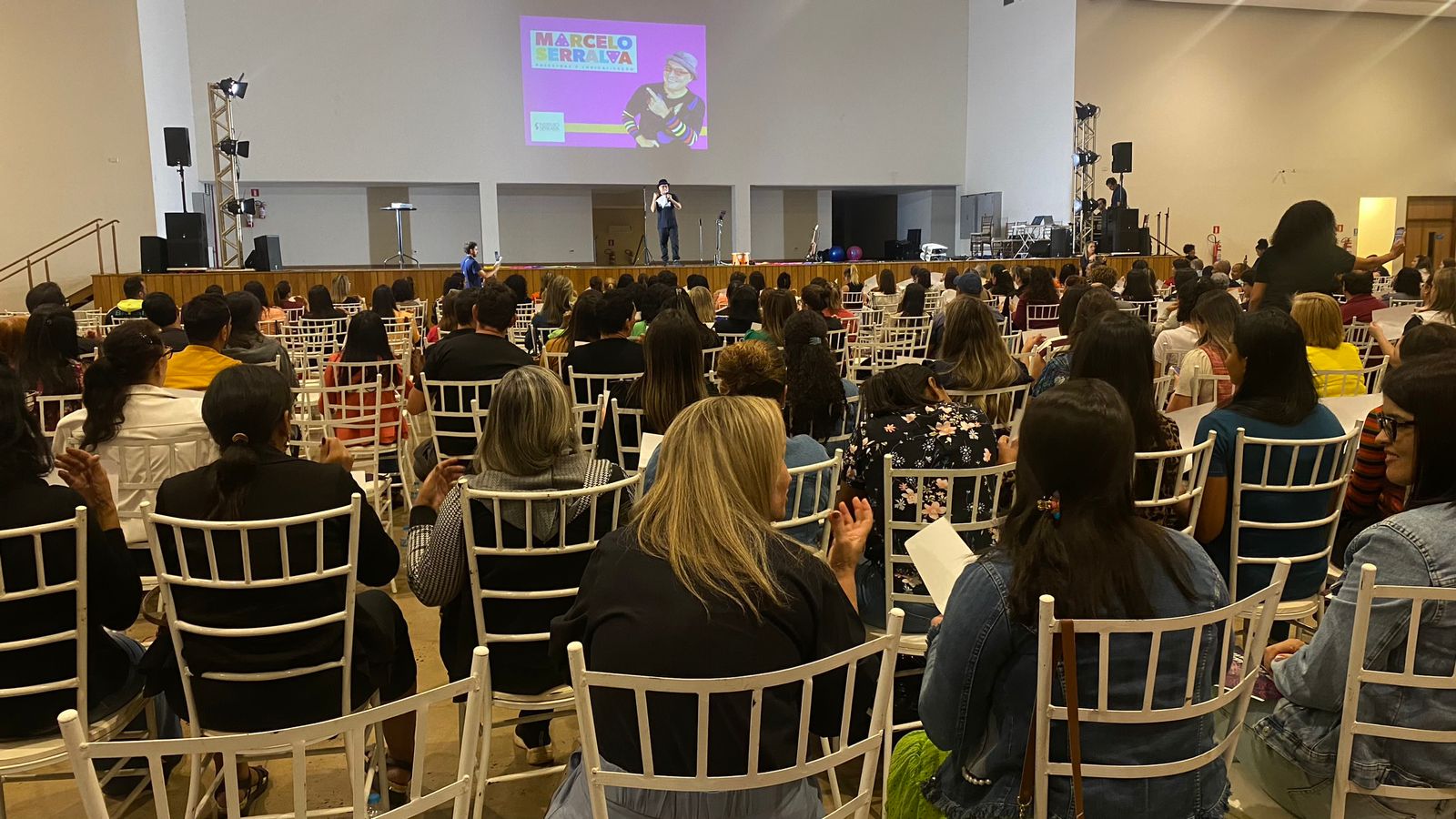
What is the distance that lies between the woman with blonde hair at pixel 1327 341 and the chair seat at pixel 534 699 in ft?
10.9

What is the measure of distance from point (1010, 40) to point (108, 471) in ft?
62.0

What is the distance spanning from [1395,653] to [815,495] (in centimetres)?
129

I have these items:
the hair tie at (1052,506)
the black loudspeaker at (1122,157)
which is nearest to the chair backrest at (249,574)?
the hair tie at (1052,506)

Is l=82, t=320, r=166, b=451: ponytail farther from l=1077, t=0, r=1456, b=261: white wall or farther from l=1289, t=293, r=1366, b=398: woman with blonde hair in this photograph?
l=1077, t=0, r=1456, b=261: white wall

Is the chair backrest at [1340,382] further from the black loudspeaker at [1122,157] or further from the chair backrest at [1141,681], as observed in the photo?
the black loudspeaker at [1122,157]

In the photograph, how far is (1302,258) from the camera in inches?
185

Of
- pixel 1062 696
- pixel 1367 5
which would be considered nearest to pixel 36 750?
pixel 1062 696

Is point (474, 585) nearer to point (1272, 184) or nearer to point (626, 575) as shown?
point (626, 575)

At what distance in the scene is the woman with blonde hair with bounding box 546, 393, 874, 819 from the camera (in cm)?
147

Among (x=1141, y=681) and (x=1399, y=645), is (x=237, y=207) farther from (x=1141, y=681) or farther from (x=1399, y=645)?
(x=1399, y=645)

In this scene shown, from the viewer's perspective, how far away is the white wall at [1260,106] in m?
18.0

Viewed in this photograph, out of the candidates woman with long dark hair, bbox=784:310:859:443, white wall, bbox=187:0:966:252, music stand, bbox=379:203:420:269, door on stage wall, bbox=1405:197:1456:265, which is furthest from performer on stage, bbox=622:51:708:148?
woman with long dark hair, bbox=784:310:859:443

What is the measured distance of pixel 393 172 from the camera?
1702 cm

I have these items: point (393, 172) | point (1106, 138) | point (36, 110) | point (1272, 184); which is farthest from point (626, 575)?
point (1272, 184)
